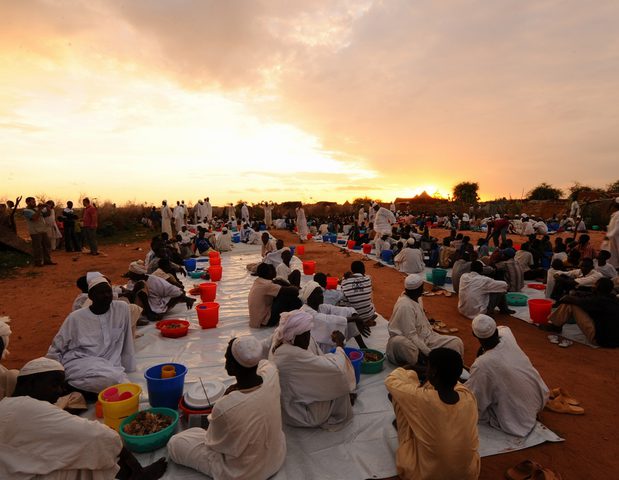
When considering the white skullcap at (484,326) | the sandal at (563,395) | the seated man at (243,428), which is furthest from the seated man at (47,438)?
the sandal at (563,395)

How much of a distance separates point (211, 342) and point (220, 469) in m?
2.83

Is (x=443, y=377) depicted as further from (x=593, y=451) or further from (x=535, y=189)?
(x=535, y=189)

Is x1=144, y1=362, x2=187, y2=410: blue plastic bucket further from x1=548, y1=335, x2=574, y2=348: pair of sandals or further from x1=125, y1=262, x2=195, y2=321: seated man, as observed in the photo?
x1=548, y1=335, x2=574, y2=348: pair of sandals

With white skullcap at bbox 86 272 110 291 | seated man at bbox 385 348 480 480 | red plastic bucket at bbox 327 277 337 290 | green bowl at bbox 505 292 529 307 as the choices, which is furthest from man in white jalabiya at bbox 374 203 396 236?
seated man at bbox 385 348 480 480

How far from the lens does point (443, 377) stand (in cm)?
240

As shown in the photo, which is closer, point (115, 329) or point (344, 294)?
point (115, 329)

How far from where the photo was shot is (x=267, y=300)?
18.6ft

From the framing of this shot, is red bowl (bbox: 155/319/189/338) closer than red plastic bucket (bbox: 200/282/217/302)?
Yes

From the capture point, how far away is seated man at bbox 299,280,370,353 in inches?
160

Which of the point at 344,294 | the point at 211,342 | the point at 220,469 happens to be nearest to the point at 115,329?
the point at 211,342

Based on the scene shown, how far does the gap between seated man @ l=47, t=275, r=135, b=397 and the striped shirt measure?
282 cm

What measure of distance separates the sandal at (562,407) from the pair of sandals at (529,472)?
1.07 meters

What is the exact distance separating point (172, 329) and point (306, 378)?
2935mm

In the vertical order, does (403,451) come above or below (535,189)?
below
